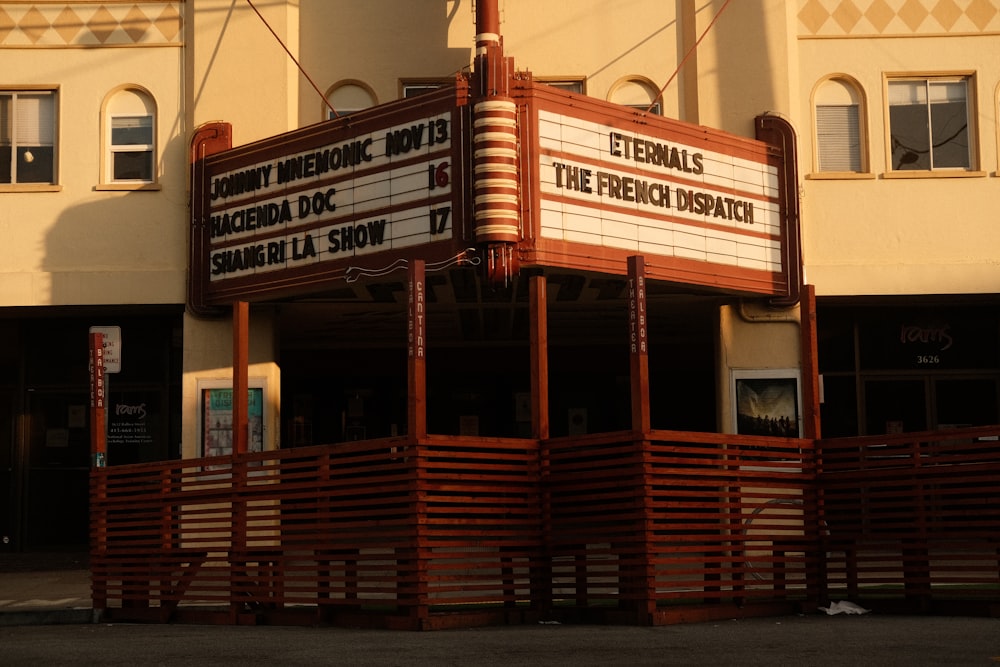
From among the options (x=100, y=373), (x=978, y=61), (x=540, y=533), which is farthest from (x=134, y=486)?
(x=978, y=61)

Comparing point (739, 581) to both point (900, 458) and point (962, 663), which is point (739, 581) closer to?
point (900, 458)

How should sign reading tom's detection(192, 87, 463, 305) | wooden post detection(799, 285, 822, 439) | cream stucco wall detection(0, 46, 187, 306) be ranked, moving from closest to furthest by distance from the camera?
wooden post detection(799, 285, 822, 439)
sign reading tom's detection(192, 87, 463, 305)
cream stucco wall detection(0, 46, 187, 306)

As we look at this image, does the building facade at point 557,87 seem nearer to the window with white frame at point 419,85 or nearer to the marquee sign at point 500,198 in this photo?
the window with white frame at point 419,85

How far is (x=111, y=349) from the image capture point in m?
16.6

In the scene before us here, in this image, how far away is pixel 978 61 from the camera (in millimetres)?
20500

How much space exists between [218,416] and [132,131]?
4.26 meters

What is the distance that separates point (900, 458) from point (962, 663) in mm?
4831

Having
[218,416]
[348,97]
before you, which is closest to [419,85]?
[348,97]

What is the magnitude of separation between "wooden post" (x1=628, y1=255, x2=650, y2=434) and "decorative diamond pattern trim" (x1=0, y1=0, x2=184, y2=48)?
9.01 metres

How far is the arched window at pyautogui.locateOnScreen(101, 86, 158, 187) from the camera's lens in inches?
803

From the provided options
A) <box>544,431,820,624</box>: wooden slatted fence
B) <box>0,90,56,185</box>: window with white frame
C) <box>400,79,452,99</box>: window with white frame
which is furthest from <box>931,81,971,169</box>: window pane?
<box>0,90,56,185</box>: window with white frame

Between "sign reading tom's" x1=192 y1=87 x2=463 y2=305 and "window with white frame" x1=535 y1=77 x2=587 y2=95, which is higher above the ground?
"window with white frame" x1=535 y1=77 x2=587 y2=95

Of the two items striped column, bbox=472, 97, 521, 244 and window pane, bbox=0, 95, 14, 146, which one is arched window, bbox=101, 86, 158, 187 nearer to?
window pane, bbox=0, 95, 14, 146

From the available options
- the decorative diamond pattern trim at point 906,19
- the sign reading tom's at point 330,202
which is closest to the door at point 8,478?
the sign reading tom's at point 330,202
